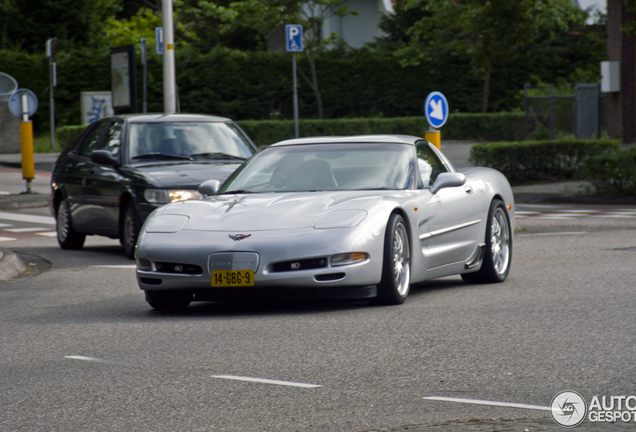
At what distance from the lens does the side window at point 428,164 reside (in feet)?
27.9

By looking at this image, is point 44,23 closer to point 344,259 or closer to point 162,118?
Result: point 162,118

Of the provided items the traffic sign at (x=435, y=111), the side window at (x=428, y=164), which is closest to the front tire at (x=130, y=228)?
the side window at (x=428, y=164)

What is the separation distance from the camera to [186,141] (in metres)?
12.3

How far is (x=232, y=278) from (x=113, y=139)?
5.94 m

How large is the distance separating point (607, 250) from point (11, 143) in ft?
91.7

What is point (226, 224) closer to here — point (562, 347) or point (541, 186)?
point (562, 347)

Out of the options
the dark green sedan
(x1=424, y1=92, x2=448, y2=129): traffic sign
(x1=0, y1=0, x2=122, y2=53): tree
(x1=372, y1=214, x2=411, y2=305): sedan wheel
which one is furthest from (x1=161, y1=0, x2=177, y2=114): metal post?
(x1=0, y1=0, x2=122, y2=53): tree

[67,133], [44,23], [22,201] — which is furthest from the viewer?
[44,23]

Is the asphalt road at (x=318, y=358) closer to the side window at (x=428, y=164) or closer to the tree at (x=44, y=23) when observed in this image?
the side window at (x=428, y=164)

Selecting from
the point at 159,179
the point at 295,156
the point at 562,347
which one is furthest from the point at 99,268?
the point at 562,347

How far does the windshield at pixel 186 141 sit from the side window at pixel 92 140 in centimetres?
70

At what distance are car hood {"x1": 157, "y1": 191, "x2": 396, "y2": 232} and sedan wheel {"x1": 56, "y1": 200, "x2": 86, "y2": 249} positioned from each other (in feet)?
17.4

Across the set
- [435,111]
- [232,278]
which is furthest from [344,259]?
[435,111]

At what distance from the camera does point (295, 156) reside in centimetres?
841
